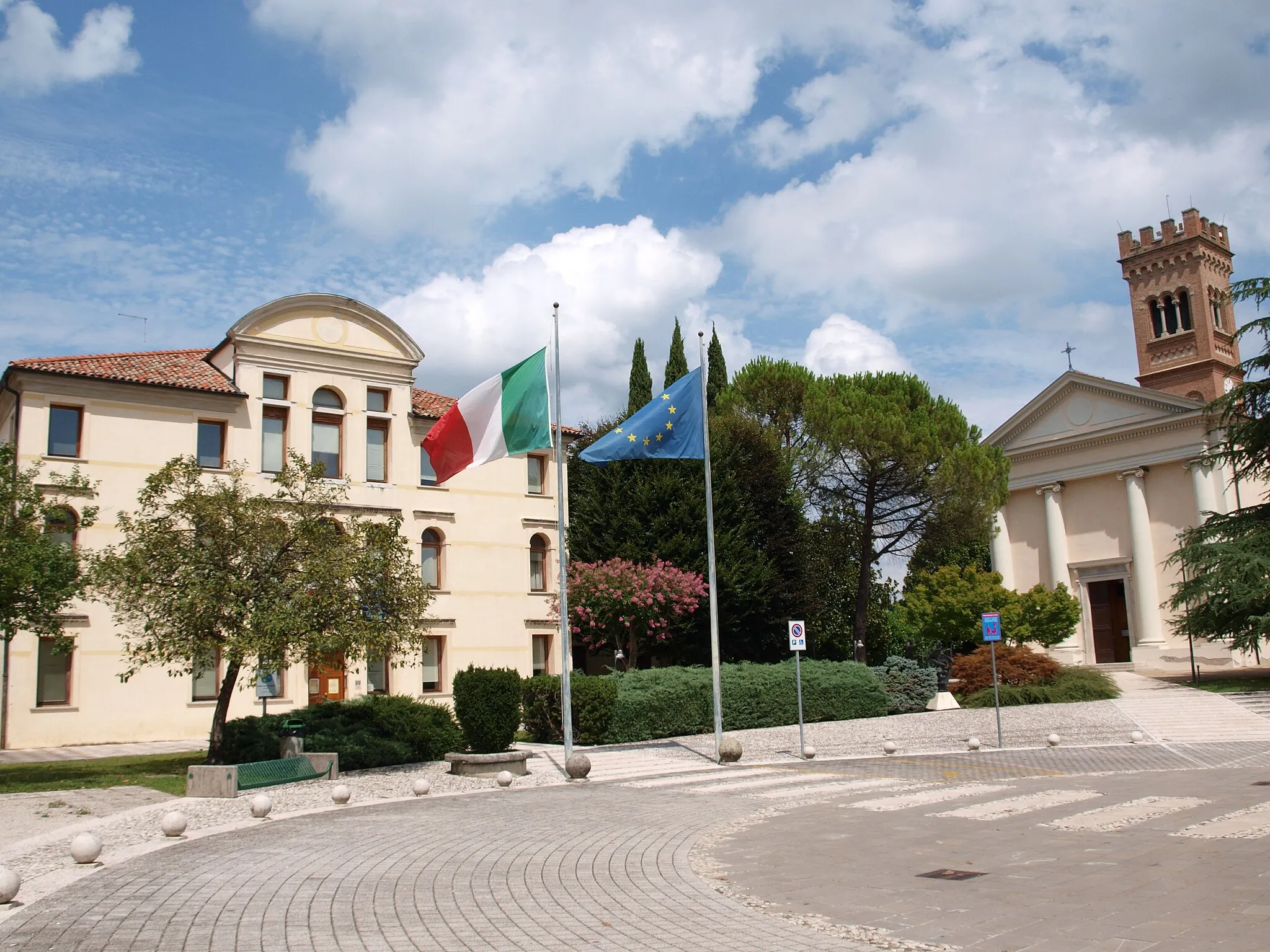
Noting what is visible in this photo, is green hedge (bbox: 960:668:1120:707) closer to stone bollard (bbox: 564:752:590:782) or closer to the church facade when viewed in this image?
the church facade

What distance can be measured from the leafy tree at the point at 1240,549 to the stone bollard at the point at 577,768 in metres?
20.8

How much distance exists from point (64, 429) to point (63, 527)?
527cm

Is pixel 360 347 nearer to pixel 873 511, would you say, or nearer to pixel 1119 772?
pixel 873 511

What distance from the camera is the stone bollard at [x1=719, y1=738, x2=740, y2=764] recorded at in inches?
791

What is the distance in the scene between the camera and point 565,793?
16.2 m

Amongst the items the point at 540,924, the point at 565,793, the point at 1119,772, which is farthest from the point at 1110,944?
the point at 1119,772

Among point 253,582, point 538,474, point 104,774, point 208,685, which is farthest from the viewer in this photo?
point 538,474

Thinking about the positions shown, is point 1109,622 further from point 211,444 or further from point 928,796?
point 211,444

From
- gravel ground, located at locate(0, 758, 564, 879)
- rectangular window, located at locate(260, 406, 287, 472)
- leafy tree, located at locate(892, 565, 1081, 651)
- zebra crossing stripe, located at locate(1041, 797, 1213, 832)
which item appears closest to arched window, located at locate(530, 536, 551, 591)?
rectangular window, located at locate(260, 406, 287, 472)

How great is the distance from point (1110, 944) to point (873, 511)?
1293 inches

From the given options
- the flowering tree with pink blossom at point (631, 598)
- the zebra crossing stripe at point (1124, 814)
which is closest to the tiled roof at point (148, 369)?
the flowering tree with pink blossom at point (631, 598)

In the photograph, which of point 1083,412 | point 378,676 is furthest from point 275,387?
point 1083,412

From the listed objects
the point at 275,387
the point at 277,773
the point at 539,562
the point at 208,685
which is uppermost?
the point at 275,387

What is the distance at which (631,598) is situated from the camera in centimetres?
3158
